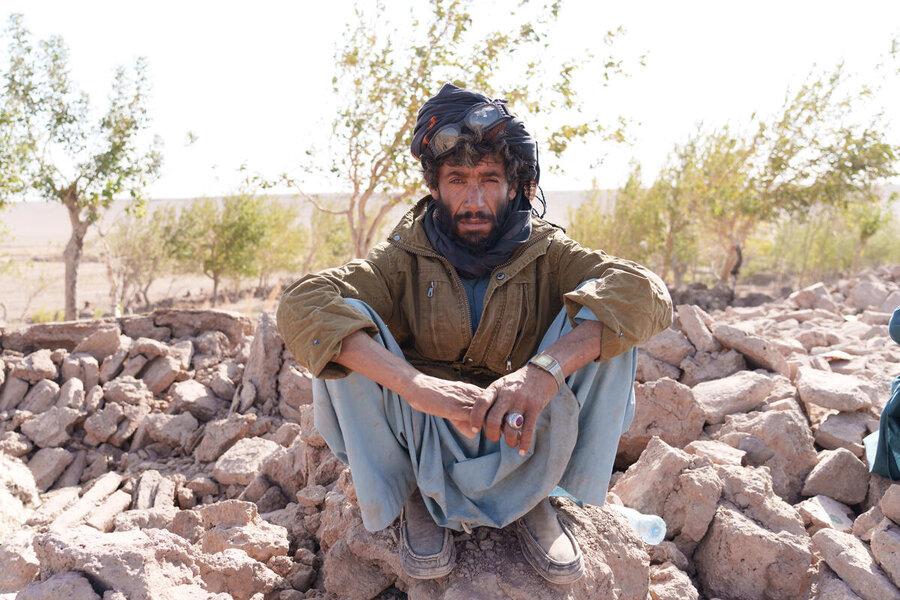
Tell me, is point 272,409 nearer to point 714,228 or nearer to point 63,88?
point 63,88

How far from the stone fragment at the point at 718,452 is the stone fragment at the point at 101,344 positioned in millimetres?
4107

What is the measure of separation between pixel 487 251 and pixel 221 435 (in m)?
2.64

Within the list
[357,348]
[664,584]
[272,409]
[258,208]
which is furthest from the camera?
[258,208]

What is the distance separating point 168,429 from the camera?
167 inches

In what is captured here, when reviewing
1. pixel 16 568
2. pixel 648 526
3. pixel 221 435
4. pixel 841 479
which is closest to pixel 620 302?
pixel 648 526

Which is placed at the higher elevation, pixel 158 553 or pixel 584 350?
pixel 584 350

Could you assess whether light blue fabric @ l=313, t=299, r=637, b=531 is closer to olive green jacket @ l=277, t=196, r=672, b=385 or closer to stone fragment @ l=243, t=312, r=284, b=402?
olive green jacket @ l=277, t=196, r=672, b=385

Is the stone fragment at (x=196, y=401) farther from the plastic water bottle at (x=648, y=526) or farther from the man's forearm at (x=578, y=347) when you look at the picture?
the man's forearm at (x=578, y=347)

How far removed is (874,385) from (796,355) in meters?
1.36

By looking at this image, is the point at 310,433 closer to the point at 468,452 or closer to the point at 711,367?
the point at 468,452

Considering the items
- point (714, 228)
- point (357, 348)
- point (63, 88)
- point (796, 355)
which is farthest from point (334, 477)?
point (714, 228)

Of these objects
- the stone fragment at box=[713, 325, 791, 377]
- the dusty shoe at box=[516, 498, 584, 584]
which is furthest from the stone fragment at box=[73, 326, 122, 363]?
the stone fragment at box=[713, 325, 791, 377]

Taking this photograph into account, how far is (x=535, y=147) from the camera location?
2.37 meters

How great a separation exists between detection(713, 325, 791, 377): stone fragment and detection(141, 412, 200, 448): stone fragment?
376cm
